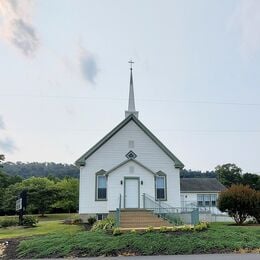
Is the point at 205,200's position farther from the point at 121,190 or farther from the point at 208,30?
the point at 208,30

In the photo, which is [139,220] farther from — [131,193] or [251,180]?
[251,180]

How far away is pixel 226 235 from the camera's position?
15.3 metres

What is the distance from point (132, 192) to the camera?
89.1 feet

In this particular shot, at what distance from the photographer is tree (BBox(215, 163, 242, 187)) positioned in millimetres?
69931

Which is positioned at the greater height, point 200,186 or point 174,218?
point 200,186

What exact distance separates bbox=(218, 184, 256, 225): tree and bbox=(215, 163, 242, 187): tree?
141 ft

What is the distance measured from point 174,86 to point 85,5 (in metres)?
8.68

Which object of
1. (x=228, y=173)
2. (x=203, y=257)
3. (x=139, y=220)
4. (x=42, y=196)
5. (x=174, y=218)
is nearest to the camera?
(x=203, y=257)

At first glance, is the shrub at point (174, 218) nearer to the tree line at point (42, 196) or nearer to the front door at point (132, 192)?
the front door at point (132, 192)

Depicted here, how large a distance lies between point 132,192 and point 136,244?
1325cm

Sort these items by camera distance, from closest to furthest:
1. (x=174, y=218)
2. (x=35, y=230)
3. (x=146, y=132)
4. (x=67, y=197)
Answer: (x=174, y=218), (x=35, y=230), (x=146, y=132), (x=67, y=197)

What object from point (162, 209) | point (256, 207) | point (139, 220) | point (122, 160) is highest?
point (122, 160)

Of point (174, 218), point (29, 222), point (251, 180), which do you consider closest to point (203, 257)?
point (174, 218)

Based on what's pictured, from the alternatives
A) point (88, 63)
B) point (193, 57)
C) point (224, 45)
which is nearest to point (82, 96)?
point (88, 63)
